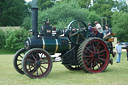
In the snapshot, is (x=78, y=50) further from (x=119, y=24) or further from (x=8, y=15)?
(x=119, y=24)

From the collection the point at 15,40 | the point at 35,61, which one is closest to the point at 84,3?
the point at 15,40

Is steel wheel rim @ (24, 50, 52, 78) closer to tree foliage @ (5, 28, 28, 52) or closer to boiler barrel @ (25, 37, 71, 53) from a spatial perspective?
boiler barrel @ (25, 37, 71, 53)

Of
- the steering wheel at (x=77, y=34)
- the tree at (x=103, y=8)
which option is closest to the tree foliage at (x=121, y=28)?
the tree at (x=103, y=8)

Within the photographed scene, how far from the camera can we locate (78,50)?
9195 millimetres

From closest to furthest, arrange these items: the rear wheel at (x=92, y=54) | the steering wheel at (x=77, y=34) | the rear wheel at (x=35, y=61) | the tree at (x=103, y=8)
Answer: the rear wheel at (x=35, y=61)
the rear wheel at (x=92, y=54)
the steering wheel at (x=77, y=34)
the tree at (x=103, y=8)

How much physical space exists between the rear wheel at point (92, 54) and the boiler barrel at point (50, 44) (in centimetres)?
63

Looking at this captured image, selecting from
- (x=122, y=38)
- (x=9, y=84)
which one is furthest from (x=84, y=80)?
(x=122, y=38)

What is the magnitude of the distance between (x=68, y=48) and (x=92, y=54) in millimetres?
1018

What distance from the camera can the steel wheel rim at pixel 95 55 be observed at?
30.3 feet

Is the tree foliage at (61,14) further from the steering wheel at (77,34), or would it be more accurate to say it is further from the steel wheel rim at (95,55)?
the steel wheel rim at (95,55)

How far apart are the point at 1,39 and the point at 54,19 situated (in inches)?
606

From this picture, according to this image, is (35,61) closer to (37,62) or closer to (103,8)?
(37,62)

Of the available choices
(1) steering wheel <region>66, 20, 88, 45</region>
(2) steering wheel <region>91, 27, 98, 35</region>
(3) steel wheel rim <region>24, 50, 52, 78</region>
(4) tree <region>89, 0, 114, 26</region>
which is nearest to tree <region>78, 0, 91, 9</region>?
(4) tree <region>89, 0, 114, 26</region>

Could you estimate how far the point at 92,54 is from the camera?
9305 mm
